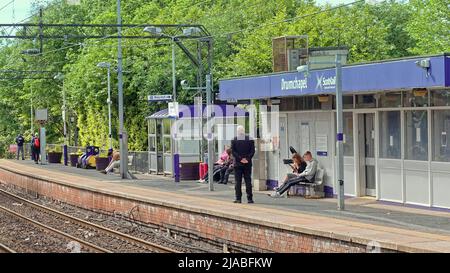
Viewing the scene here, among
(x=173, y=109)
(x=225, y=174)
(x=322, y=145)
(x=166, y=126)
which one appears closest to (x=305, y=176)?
(x=322, y=145)

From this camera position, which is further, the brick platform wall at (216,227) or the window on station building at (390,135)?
the window on station building at (390,135)

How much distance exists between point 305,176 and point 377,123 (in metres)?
2.67

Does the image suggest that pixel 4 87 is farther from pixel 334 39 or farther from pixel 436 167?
pixel 436 167

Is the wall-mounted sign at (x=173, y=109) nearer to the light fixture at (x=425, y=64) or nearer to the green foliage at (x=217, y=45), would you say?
the green foliage at (x=217, y=45)

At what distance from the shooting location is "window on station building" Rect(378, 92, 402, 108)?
19.9 metres

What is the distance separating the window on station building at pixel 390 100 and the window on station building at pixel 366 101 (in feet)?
0.88

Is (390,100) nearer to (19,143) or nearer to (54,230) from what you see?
(54,230)

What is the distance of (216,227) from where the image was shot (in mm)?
17891

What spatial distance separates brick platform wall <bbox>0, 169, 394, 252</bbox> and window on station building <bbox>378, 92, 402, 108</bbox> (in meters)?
5.06

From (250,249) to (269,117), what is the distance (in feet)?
30.4

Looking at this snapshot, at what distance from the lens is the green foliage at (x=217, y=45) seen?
47.1 meters

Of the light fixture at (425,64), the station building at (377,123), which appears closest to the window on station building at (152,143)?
the station building at (377,123)

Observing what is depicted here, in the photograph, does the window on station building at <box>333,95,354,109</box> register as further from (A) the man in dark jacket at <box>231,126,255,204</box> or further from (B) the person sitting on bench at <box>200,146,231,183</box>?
(B) the person sitting on bench at <box>200,146,231,183</box>

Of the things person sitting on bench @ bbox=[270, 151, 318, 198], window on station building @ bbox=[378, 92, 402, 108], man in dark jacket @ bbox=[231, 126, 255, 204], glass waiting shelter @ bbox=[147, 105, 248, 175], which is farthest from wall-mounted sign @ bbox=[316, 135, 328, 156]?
glass waiting shelter @ bbox=[147, 105, 248, 175]
